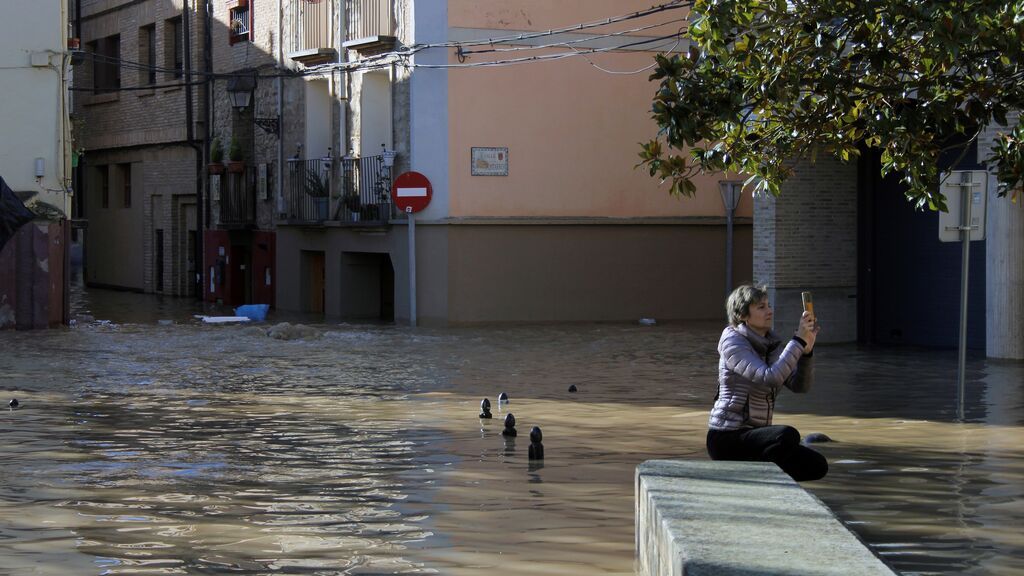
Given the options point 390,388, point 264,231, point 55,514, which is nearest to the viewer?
point 55,514

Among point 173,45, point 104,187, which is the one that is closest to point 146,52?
point 173,45

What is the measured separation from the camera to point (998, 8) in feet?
28.3

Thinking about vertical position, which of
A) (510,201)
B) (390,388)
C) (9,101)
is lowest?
(390,388)

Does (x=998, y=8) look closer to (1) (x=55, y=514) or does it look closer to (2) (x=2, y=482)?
(1) (x=55, y=514)

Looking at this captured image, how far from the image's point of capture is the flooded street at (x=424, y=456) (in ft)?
24.9

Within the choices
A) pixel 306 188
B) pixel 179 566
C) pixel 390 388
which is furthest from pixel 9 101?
pixel 179 566

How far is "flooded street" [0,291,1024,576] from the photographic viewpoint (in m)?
7.58

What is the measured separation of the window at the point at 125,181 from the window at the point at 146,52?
123 inches

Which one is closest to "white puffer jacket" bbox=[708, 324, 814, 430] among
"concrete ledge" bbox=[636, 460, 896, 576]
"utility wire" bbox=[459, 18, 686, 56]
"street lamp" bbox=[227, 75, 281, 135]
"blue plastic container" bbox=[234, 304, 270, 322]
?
"concrete ledge" bbox=[636, 460, 896, 576]

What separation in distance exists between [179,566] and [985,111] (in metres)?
5.66

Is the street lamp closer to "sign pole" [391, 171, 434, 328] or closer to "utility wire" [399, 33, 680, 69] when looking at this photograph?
"utility wire" [399, 33, 680, 69]

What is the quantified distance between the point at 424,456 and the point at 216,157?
994 inches

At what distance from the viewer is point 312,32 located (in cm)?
3045

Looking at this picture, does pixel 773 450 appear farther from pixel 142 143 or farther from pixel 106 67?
pixel 106 67
